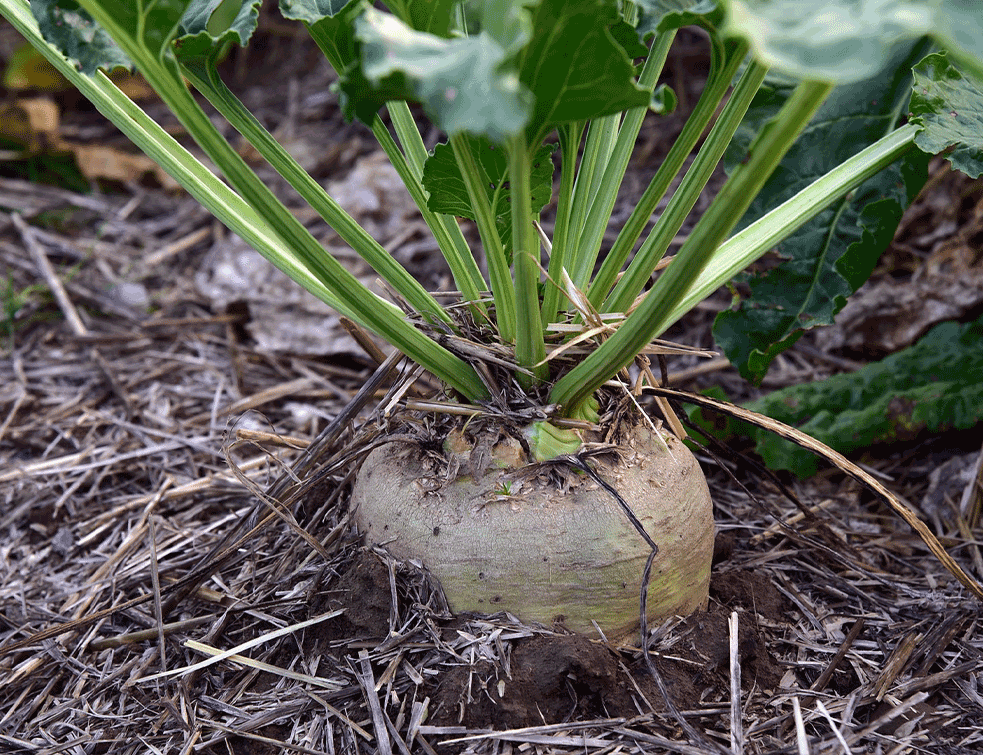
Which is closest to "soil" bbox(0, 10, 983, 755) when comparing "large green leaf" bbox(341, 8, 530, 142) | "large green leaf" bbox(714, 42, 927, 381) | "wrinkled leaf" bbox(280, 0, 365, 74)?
"large green leaf" bbox(714, 42, 927, 381)

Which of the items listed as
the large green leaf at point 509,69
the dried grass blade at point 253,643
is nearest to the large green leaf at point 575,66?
the large green leaf at point 509,69

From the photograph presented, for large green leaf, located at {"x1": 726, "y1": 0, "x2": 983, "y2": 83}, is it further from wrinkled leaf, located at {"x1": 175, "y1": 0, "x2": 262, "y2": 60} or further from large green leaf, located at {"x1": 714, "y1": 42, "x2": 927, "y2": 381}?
large green leaf, located at {"x1": 714, "y1": 42, "x2": 927, "y2": 381}

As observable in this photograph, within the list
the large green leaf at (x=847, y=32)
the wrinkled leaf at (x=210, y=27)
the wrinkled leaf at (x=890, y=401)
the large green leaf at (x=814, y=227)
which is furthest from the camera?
the wrinkled leaf at (x=890, y=401)

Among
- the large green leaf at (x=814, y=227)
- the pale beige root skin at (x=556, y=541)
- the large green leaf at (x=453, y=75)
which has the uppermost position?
the large green leaf at (x=453, y=75)

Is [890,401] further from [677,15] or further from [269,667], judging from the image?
[269,667]

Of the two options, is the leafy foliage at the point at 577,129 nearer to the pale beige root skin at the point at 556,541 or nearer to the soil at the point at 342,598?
the pale beige root skin at the point at 556,541

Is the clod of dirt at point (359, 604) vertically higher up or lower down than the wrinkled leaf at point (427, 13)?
lower down

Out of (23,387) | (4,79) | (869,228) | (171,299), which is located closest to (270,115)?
(4,79)

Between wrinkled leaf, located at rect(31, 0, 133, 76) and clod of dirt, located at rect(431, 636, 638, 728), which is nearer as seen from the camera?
wrinkled leaf, located at rect(31, 0, 133, 76)
